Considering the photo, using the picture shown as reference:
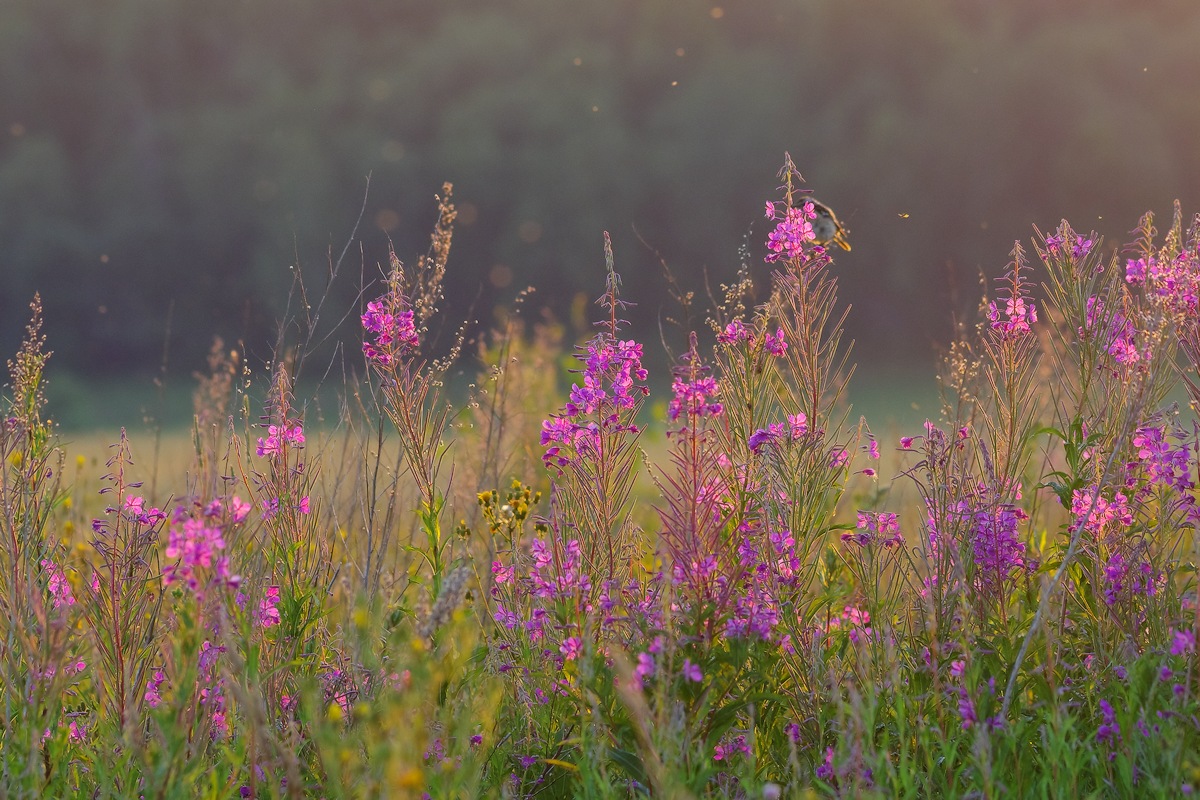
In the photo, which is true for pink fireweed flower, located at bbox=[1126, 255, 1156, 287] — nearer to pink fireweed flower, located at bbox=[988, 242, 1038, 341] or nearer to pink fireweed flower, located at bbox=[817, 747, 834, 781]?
pink fireweed flower, located at bbox=[988, 242, 1038, 341]

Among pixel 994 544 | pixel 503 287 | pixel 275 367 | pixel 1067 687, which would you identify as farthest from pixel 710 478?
pixel 503 287

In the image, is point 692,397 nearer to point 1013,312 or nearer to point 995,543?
point 995,543

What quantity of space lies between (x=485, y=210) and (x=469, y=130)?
213 cm

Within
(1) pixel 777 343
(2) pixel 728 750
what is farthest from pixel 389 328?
(2) pixel 728 750

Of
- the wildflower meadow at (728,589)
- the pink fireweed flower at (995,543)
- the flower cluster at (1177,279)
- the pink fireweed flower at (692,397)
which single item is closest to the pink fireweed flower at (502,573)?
the wildflower meadow at (728,589)

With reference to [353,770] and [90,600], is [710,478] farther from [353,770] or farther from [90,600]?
[90,600]

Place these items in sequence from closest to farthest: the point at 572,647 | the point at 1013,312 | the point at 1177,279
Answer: the point at 572,647, the point at 1177,279, the point at 1013,312

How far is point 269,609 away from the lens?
285 cm

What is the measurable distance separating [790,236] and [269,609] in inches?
72.6

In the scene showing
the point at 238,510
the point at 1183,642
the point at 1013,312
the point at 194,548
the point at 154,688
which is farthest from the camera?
the point at 1013,312

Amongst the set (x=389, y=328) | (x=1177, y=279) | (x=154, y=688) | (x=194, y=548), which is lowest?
(x=154, y=688)

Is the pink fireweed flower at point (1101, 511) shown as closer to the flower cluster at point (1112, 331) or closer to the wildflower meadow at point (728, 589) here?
the wildflower meadow at point (728, 589)

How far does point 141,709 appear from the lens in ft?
9.37

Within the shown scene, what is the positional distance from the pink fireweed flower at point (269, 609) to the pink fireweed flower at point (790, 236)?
1.74 metres
